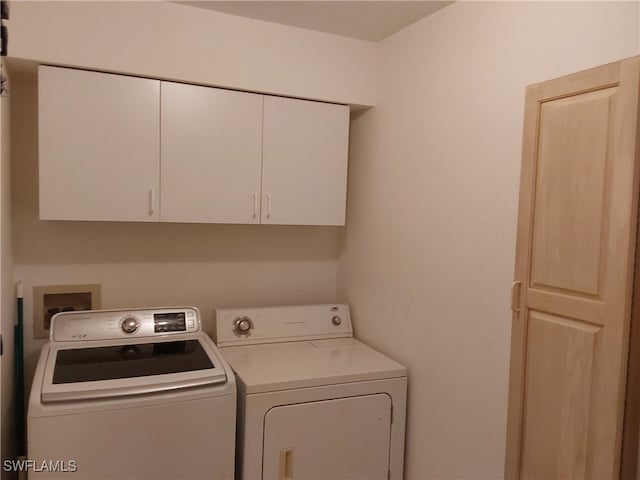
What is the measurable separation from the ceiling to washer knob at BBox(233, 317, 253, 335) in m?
1.41

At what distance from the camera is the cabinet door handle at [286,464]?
1976 millimetres

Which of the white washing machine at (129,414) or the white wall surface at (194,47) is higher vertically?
the white wall surface at (194,47)

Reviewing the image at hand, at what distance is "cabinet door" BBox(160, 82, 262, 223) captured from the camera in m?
2.13

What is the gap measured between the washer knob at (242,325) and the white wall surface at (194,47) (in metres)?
1.10

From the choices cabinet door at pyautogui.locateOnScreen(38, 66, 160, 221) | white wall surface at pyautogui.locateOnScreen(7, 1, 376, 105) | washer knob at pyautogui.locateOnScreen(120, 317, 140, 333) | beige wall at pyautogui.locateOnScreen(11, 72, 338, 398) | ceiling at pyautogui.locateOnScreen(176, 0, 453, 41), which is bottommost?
washer knob at pyautogui.locateOnScreen(120, 317, 140, 333)

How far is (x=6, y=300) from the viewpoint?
1.86m

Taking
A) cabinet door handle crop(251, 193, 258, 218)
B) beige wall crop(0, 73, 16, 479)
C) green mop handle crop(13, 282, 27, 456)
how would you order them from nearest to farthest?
beige wall crop(0, 73, 16, 479) → green mop handle crop(13, 282, 27, 456) → cabinet door handle crop(251, 193, 258, 218)

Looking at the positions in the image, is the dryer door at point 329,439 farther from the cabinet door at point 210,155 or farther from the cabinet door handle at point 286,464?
the cabinet door at point 210,155

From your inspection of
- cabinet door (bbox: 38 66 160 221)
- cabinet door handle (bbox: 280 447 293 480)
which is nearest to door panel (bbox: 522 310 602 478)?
cabinet door handle (bbox: 280 447 293 480)

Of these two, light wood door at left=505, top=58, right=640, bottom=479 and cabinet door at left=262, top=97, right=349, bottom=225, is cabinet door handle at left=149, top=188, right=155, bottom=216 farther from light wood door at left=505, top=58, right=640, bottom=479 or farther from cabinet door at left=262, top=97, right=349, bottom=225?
light wood door at left=505, top=58, right=640, bottom=479

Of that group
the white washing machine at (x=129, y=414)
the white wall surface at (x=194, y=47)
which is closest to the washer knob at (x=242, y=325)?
the white washing machine at (x=129, y=414)

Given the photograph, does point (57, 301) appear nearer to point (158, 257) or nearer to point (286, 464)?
point (158, 257)

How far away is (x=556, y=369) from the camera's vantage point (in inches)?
57.7

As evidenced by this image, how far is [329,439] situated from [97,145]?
153 cm
